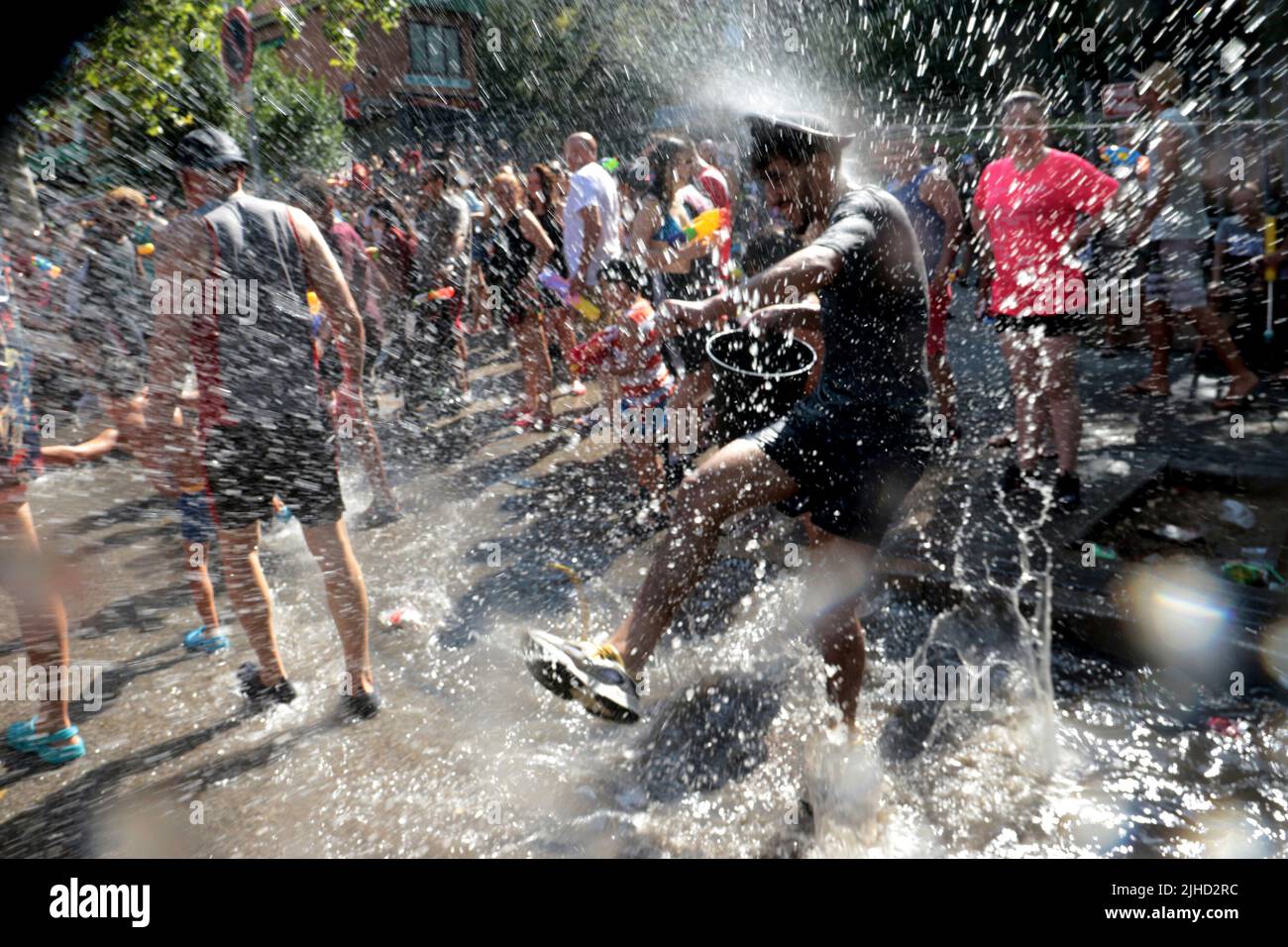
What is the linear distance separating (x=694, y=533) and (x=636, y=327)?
2727 mm

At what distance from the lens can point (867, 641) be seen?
346 cm

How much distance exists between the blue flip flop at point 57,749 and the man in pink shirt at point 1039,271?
4.65 m

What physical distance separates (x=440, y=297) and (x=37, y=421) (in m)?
4.62

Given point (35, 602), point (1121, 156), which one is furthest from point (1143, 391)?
point (35, 602)

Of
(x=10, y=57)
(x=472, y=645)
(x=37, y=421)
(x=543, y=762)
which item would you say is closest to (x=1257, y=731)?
(x=543, y=762)

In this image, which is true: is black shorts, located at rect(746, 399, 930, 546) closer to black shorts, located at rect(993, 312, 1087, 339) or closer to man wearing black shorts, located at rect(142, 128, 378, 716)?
man wearing black shorts, located at rect(142, 128, 378, 716)

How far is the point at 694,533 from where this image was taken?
2445 millimetres

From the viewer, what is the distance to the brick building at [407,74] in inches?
1283

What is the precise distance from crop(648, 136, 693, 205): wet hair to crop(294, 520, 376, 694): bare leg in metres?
3.48

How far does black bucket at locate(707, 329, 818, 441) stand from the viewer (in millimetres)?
2857

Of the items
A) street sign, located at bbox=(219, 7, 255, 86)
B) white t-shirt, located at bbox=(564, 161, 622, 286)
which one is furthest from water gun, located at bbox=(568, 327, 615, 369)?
street sign, located at bbox=(219, 7, 255, 86)

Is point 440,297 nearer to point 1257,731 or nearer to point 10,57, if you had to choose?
point 10,57

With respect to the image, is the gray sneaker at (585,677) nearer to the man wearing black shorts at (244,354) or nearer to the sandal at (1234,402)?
the man wearing black shorts at (244,354)
